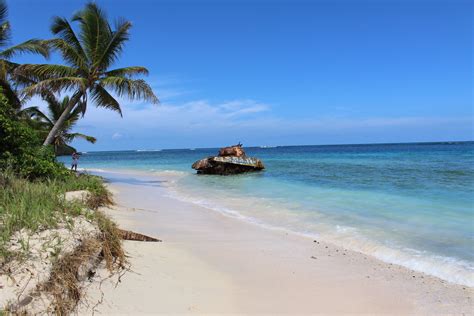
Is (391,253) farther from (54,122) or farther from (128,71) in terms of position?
(54,122)

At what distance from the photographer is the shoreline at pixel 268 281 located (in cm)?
376

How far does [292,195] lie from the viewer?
41.6 feet

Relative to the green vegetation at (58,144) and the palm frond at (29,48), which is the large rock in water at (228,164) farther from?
the palm frond at (29,48)

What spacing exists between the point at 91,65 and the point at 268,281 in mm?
13813

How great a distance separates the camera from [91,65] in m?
15.4

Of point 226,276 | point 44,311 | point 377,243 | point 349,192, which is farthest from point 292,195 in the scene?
point 44,311

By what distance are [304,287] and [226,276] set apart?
→ 0.98 metres

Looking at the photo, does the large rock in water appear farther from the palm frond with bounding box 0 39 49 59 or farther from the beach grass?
the beach grass

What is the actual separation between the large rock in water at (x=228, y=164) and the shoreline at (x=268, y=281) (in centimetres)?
1766

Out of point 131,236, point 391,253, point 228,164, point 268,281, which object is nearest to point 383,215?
point 391,253

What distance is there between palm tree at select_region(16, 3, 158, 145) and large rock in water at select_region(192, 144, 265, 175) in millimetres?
9658

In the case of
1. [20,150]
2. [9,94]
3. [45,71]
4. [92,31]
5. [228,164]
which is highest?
[92,31]

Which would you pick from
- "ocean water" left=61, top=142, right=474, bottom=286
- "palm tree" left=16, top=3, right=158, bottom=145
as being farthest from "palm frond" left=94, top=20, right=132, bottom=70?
"ocean water" left=61, top=142, right=474, bottom=286

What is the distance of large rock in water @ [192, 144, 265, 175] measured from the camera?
2447 centimetres
